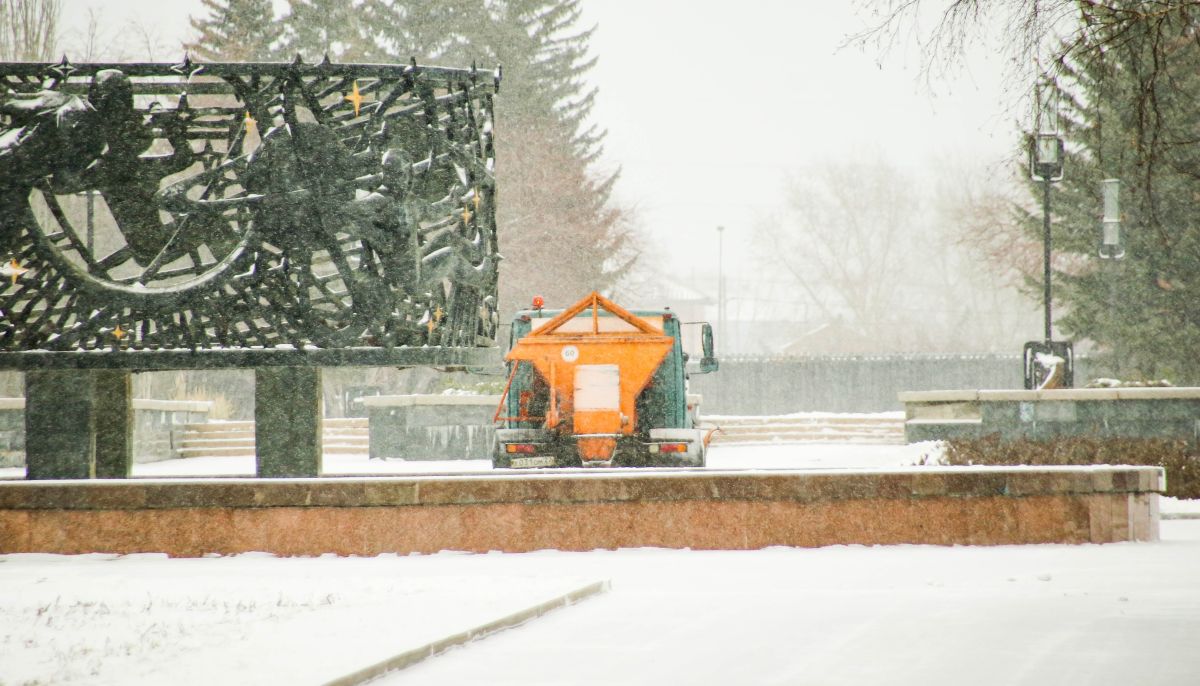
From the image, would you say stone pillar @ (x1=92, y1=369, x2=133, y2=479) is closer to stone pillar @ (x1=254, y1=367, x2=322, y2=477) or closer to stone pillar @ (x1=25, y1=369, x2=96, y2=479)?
stone pillar @ (x1=25, y1=369, x2=96, y2=479)

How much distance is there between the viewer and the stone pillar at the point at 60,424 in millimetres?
11945

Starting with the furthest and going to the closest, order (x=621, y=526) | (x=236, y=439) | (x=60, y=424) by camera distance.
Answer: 1. (x=236, y=439)
2. (x=60, y=424)
3. (x=621, y=526)

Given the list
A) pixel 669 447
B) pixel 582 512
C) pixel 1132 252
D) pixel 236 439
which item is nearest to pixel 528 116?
pixel 236 439

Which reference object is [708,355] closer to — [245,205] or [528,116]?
[245,205]

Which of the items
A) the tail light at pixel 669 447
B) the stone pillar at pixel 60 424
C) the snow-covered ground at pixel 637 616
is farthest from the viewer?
the tail light at pixel 669 447

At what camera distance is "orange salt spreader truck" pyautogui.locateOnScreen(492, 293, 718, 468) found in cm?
1346

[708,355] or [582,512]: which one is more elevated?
[708,355]

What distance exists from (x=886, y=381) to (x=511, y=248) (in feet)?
48.4

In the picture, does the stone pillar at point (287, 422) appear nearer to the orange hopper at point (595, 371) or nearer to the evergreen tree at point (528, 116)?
the orange hopper at point (595, 371)

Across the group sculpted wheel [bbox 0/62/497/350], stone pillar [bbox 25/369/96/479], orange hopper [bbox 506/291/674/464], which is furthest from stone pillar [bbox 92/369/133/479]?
orange hopper [bbox 506/291/674/464]

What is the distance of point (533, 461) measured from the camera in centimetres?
1389

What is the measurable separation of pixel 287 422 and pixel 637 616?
551cm

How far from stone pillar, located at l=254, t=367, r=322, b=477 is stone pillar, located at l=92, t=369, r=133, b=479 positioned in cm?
126

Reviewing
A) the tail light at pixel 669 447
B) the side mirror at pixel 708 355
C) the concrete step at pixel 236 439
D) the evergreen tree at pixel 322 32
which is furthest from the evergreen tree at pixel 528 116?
the tail light at pixel 669 447
